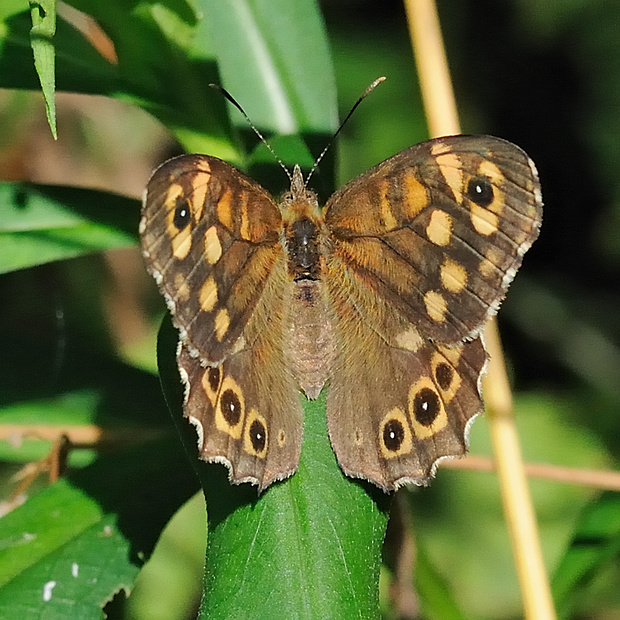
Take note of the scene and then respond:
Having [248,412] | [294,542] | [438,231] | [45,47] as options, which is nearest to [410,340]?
[438,231]

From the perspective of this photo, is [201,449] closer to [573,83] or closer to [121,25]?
[121,25]

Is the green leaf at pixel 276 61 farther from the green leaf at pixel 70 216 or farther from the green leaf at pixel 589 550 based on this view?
the green leaf at pixel 589 550

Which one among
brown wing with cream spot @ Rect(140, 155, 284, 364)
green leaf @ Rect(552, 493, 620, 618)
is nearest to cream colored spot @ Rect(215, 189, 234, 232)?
brown wing with cream spot @ Rect(140, 155, 284, 364)

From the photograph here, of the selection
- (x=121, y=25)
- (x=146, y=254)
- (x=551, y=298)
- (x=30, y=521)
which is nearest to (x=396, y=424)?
(x=146, y=254)

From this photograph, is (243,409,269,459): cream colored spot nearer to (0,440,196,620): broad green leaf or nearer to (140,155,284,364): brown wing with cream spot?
(140,155,284,364): brown wing with cream spot

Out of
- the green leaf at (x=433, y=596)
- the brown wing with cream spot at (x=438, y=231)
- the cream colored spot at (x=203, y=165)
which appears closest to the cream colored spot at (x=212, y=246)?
the cream colored spot at (x=203, y=165)
